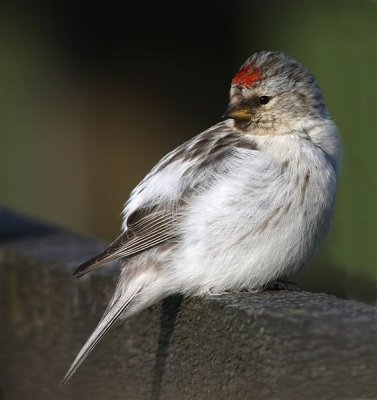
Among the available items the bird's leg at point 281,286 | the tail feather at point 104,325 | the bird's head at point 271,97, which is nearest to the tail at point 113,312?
the tail feather at point 104,325

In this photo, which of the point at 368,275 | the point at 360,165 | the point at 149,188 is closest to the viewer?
the point at 149,188

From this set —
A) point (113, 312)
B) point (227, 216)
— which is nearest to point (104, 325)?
point (113, 312)

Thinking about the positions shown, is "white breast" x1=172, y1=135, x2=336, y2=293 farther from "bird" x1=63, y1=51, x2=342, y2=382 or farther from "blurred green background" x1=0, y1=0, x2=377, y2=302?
"blurred green background" x1=0, y1=0, x2=377, y2=302

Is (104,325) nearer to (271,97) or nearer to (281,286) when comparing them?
(281,286)

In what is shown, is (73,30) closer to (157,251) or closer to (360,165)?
(360,165)

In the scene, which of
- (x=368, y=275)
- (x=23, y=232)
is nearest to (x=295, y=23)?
(x=368, y=275)

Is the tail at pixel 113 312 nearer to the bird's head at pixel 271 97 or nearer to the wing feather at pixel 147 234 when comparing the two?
the wing feather at pixel 147 234
